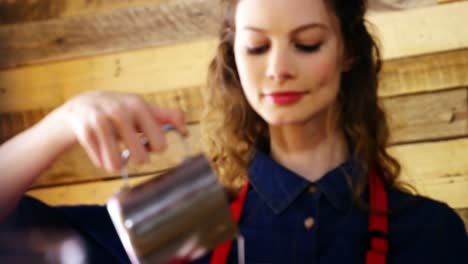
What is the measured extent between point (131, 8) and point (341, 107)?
1.75 ft

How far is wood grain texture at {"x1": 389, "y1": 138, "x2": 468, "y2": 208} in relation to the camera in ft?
3.41

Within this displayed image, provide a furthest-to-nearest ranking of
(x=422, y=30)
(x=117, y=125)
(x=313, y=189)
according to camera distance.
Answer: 1. (x=422, y=30)
2. (x=313, y=189)
3. (x=117, y=125)

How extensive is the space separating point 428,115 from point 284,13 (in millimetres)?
420

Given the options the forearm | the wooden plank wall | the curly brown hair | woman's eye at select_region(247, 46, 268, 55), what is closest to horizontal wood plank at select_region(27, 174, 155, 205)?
the wooden plank wall

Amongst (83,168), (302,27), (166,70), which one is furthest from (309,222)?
(83,168)

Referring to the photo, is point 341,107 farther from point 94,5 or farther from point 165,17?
point 94,5

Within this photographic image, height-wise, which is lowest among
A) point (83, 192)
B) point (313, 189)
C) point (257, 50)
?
point (83, 192)

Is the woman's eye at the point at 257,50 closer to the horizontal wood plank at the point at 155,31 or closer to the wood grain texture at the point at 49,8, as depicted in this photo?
the horizontal wood plank at the point at 155,31

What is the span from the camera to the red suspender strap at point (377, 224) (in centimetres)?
81

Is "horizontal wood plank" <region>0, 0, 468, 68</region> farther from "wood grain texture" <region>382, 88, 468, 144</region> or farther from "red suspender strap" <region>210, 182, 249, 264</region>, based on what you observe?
"red suspender strap" <region>210, 182, 249, 264</region>

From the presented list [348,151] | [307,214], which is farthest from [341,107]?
[307,214]

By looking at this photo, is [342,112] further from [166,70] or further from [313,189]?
[166,70]

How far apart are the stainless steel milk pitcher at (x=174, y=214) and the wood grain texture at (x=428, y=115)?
2.02 feet

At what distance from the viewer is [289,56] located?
0.78 meters
